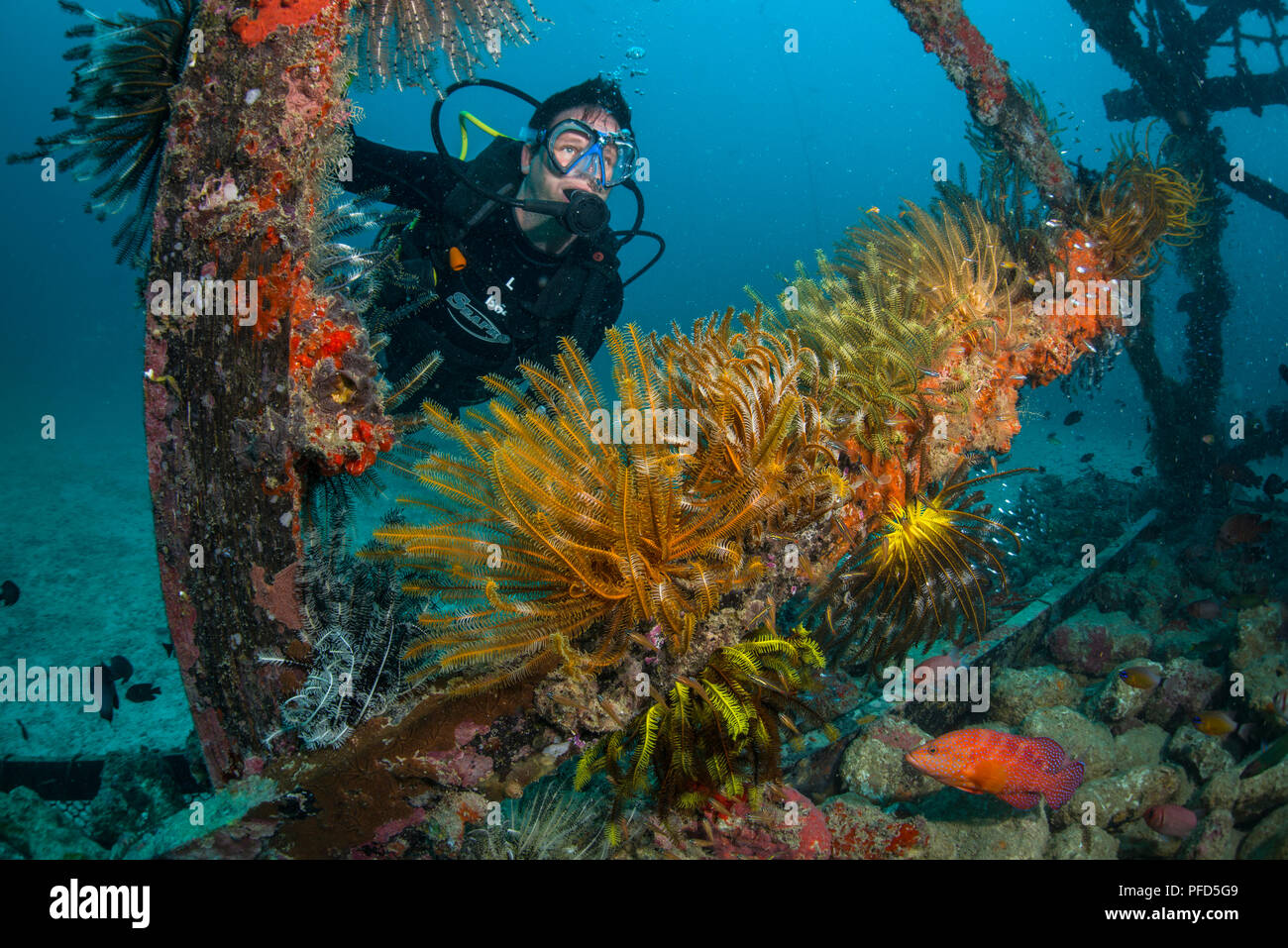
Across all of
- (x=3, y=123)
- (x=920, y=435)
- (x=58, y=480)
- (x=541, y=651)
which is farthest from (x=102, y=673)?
(x=3, y=123)

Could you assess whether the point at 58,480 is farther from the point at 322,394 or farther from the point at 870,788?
the point at 870,788

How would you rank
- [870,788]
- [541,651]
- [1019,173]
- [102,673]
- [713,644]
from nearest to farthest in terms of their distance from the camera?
1. [541,651]
2. [713,644]
3. [870,788]
4. [1019,173]
5. [102,673]

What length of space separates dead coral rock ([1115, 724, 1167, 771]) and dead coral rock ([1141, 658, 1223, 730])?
15 centimetres

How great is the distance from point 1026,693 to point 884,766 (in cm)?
209

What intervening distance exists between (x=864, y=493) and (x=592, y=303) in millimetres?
3220

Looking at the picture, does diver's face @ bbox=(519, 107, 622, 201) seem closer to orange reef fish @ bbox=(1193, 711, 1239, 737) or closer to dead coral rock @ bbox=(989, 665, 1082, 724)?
dead coral rock @ bbox=(989, 665, 1082, 724)

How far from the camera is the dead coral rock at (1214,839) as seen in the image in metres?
3.89

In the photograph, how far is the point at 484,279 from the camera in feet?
18.3

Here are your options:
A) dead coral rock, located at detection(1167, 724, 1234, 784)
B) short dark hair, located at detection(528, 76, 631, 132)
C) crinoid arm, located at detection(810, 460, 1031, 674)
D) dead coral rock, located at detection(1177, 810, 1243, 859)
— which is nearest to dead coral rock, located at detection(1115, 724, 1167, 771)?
dead coral rock, located at detection(1167, 724, 1234, 784)

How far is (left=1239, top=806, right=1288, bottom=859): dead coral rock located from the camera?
361 cm

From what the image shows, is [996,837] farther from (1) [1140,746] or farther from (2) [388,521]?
(2) [388,521]

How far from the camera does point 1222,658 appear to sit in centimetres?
613

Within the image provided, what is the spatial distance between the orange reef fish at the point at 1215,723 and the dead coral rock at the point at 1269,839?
3.21ft

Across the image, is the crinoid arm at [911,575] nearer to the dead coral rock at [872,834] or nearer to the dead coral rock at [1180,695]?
the dead coral rock at [872,834]
